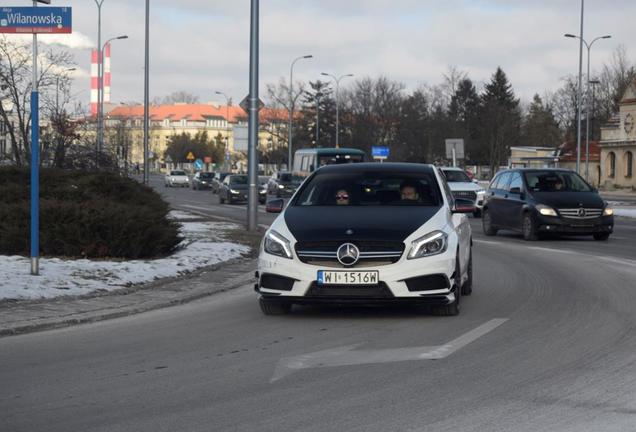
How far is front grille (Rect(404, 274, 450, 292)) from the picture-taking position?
391 inches

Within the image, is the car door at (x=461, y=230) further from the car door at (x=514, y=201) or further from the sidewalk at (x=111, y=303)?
the car door at (x=514, y=201)

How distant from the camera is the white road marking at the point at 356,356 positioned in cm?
784

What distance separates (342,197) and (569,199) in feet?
42.5

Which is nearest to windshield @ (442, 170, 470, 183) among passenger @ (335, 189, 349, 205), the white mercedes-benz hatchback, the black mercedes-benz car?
the black mercedes-benz car

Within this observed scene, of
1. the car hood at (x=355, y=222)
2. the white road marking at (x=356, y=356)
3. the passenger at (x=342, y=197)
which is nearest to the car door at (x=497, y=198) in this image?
the passenger at (x=342, y=197)

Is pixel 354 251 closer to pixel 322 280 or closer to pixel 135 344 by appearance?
pixel 322 280

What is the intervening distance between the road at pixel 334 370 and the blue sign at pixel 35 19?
3669 millimetres

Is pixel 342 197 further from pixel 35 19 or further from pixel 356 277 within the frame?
pixel 35 19

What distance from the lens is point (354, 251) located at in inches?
390

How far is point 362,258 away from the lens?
992 centimetres

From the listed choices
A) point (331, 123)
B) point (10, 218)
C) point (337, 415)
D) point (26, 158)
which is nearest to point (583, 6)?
point (26, 158)

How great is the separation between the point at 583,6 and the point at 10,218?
4848 centimetres

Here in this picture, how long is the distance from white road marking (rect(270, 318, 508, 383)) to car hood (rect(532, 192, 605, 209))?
1492 cm

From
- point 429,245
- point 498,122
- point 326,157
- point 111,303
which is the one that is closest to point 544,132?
point 498,122
